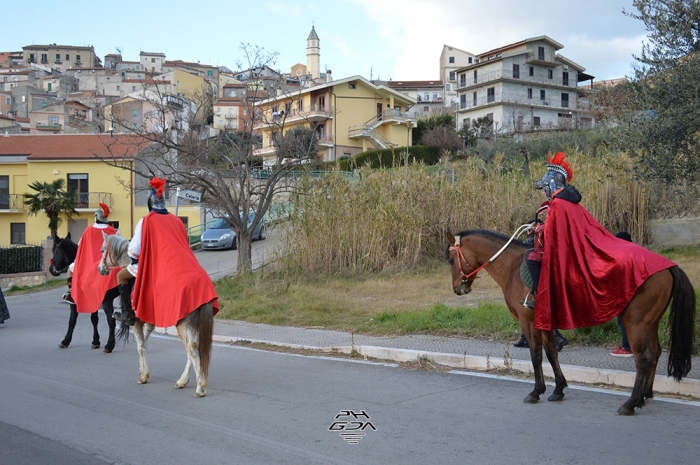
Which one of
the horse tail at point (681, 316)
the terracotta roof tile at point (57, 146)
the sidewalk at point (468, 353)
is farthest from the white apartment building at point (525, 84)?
the horse tail at point (681, 316)

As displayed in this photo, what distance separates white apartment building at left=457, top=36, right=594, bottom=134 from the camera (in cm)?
7406

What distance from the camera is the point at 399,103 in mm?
66250

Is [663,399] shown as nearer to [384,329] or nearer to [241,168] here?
[384,329]

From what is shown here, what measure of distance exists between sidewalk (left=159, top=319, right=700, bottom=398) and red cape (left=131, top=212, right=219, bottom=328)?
3.11 meters

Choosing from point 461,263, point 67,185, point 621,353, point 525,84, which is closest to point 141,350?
point 461,263

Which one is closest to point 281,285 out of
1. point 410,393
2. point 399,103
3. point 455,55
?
point 410,393

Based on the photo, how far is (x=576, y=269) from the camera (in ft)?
22.6

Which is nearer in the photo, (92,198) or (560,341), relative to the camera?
(560,341)

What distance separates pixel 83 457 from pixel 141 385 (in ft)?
9.65

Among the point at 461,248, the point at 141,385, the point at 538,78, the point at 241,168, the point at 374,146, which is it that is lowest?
the point at 141,385

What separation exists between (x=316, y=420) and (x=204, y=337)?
2.02 metres

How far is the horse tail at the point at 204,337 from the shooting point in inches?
313

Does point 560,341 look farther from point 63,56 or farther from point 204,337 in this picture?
point 63,56

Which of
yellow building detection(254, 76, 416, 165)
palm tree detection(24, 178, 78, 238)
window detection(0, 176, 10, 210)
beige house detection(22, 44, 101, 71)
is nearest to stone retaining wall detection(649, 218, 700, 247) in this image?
palm tree detection(24, 178, 78, 238)
